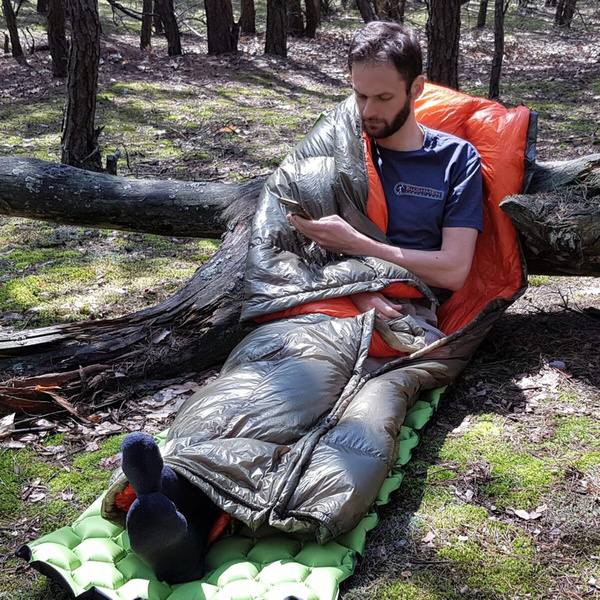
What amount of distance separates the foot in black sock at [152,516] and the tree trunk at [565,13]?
17.4 meters

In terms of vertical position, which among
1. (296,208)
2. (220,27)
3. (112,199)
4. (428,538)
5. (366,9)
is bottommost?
(428,538)

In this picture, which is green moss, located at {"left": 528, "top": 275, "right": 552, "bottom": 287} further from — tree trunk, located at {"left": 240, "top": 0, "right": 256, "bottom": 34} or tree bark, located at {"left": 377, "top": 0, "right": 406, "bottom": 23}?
tree trunk, located at {"left": 240, "top": 0, "right": 256, "bottom": 34}

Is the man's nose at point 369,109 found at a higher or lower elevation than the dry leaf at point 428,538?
higher

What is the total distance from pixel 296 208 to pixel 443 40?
4032 millimetres

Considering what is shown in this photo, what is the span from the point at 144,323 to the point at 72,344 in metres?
0.40

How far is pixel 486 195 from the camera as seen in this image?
3.74 metres

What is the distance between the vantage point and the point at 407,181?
11.6 ft

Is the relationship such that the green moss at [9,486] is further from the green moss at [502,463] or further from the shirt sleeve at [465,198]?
the shirt sleeve at [465,198]

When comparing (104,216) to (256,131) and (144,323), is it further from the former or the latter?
(256,131)

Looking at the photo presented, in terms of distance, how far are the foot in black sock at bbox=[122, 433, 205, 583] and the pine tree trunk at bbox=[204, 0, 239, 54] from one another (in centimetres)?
1171

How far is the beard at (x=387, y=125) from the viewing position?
135 inches

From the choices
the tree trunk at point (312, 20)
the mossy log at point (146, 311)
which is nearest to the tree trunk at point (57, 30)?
the tree trunk at point (312, 20)

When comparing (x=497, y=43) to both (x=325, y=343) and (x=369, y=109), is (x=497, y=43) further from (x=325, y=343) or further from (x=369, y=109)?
(x=325, y=343)

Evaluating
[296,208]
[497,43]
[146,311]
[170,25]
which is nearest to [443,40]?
[497,43]
